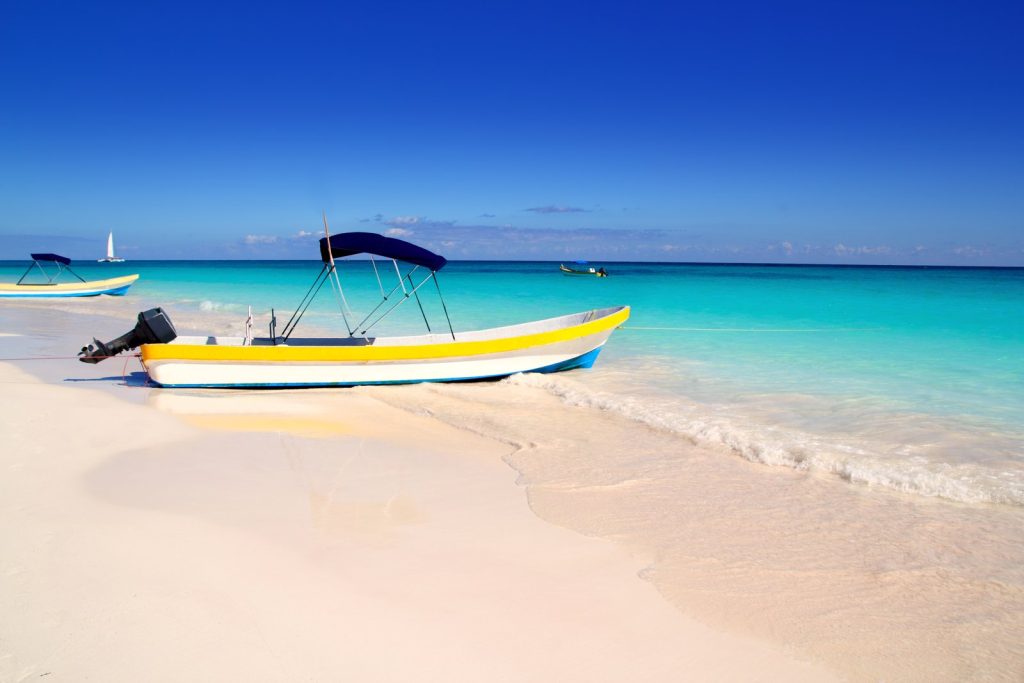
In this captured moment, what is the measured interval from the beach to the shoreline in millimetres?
19

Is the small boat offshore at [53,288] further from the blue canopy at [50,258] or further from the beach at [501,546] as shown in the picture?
the beach at [501,546]

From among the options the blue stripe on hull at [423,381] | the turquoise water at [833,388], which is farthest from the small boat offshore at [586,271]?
the blue stripe on hull at [423,381]

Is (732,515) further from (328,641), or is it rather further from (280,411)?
(280,411)

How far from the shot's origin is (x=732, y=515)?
16.9 ft

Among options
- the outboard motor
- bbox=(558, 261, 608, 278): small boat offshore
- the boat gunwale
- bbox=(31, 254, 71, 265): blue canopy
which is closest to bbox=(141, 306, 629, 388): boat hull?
the boat gunwale

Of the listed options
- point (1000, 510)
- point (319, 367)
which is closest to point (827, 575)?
point (1000, 510)

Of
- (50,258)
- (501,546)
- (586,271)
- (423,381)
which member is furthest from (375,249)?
(586,271)

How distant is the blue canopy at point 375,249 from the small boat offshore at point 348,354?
17mm

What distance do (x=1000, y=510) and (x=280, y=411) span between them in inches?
320

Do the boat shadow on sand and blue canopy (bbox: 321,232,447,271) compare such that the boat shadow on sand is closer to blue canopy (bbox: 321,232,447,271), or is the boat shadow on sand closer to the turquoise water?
blue canopy (bbox: 321,232,447,271)

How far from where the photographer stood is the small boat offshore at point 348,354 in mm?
9789

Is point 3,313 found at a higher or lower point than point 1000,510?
lower

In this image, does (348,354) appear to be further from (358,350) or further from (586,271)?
(586,271)

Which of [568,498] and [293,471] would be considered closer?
[568,498]
